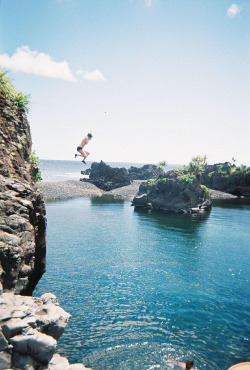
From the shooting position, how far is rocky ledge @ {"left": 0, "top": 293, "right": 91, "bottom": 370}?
33.4ft

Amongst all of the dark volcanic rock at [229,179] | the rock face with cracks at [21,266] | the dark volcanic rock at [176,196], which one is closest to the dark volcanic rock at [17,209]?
the rock face with cracks at [21,266]

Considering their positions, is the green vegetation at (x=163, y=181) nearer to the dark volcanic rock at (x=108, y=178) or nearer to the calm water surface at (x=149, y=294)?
the calm water surface at (x=149, y=294)

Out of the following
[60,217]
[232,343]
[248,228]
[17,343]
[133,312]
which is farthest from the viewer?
[60,217]

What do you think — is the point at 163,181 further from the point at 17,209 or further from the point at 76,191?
the point at 17,209

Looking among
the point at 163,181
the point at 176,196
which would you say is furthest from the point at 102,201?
the point at 176,196

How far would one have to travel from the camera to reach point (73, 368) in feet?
41.6

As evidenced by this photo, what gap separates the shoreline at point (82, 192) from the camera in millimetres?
109688

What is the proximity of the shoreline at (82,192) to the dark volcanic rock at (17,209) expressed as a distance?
78.7 m

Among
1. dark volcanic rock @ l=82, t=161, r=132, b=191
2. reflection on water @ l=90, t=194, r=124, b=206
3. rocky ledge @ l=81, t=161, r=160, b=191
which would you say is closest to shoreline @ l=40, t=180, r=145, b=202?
rocky ledge @ l=81, t=161, r=160, b=191

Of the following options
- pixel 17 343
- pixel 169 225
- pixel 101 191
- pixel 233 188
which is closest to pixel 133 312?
pixel 17 343

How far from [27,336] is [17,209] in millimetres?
9594

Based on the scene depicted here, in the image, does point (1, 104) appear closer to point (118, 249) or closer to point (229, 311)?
point (229, 311)

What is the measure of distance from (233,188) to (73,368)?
148 metres

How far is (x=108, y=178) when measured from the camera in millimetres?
154500
